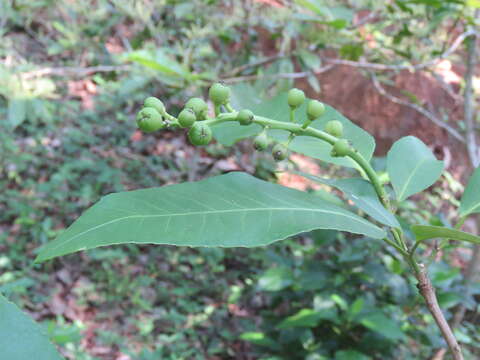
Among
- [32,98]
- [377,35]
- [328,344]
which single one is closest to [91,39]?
[32,98]

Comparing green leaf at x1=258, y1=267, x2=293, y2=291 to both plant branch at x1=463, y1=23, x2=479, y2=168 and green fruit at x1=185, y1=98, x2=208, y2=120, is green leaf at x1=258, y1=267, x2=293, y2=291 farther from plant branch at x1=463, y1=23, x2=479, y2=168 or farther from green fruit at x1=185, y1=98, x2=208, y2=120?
green fruit at x1=185, y1=98, x2=208, y2=120

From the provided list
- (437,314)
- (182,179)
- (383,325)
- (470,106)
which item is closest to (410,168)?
(437,314)

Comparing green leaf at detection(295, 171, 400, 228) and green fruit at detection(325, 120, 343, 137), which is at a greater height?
green fruit at detection(325, 120, 343, 137)

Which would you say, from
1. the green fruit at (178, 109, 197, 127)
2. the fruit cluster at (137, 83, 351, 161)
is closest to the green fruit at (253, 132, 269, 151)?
the fruit cluster at (137, 83, 351, 161)

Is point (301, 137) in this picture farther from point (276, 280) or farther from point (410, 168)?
point (276, 280)

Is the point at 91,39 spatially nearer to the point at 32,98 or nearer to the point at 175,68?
the point at 32,98

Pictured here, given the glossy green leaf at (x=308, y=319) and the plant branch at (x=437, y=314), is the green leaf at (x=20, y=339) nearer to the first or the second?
the plant branch at (x=437, y=314)

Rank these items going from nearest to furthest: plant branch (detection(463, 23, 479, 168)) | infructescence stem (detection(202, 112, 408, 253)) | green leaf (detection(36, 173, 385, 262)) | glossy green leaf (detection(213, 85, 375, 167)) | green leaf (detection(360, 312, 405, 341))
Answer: green leaf (detection(36, 173, 385, 262)) < infructescence stem (detection(202, 112, 408, 253)) < glossy green leaf (detection(213, 85, 375, 167)) < plant branch (detection(463, 23, 479, 168)) < green leaf (detection(360, 312, 405, 341))
